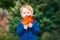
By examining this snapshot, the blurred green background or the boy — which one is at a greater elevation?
the blurred green background

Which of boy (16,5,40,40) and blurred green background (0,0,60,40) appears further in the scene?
blurred green background (0,0,60,40)

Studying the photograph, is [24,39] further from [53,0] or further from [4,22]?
[4,22]

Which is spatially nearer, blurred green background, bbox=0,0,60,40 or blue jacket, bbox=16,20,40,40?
blue jacket, bbox=16,20,40,40

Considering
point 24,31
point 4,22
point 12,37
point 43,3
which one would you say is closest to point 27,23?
point 24,31

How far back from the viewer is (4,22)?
345 inches

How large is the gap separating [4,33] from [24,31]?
364 cm

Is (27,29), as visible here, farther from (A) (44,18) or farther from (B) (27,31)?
(A) (44,18)

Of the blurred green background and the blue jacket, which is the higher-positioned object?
the blurred green background

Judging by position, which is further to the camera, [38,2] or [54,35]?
[38,2]

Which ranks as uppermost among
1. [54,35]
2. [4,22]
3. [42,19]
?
[4,22]

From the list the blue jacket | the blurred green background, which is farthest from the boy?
the blurred green background

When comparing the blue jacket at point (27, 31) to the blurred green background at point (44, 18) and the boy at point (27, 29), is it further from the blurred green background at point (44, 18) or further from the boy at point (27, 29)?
the blurred green background at point (44, 18)

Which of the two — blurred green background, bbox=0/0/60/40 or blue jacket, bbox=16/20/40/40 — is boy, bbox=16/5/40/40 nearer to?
blue jacket, bbox=16/20/40/40

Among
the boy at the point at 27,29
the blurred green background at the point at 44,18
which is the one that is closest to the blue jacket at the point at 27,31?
the boy at the point at 27,29
